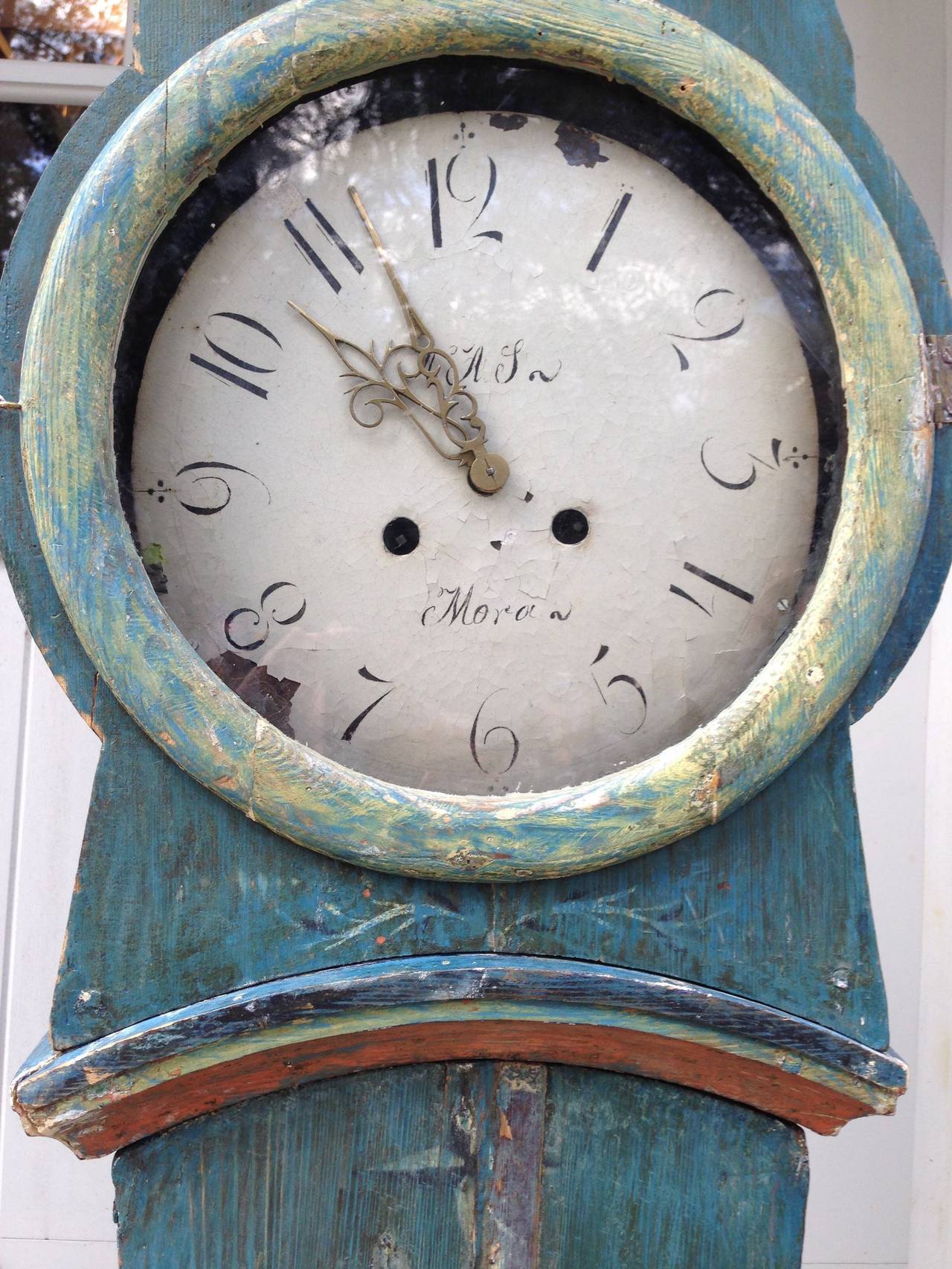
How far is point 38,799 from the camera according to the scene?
154 cm

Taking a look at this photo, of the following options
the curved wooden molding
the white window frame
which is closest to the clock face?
the curved wooden molding

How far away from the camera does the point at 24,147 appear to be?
5.29ft

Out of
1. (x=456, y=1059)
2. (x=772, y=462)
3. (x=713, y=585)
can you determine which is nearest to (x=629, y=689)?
(x=713, y=585)

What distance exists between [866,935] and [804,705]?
0.18 metres

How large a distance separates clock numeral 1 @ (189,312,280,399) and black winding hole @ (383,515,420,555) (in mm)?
128

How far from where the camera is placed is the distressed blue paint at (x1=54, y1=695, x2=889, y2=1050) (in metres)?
0.87

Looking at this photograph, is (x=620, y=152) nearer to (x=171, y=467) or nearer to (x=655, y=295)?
(x=655, y=295)

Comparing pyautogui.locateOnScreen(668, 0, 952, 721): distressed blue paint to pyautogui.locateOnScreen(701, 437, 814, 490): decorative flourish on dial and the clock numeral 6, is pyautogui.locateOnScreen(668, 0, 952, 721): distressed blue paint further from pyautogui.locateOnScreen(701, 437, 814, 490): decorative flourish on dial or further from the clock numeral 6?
the clock numeral 6

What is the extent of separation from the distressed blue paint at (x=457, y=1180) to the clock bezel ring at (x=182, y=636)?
0.61ft

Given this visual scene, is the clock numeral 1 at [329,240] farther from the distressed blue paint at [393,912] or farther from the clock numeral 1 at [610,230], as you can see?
Result: the distressed blue paint at [393,912]

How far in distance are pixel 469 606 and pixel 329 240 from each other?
0.28 m

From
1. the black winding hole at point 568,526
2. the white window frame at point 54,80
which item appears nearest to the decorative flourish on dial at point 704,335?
the black winding hole at point 568,526

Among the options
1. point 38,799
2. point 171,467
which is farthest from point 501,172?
point 38,799

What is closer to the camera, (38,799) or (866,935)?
(866,935)
